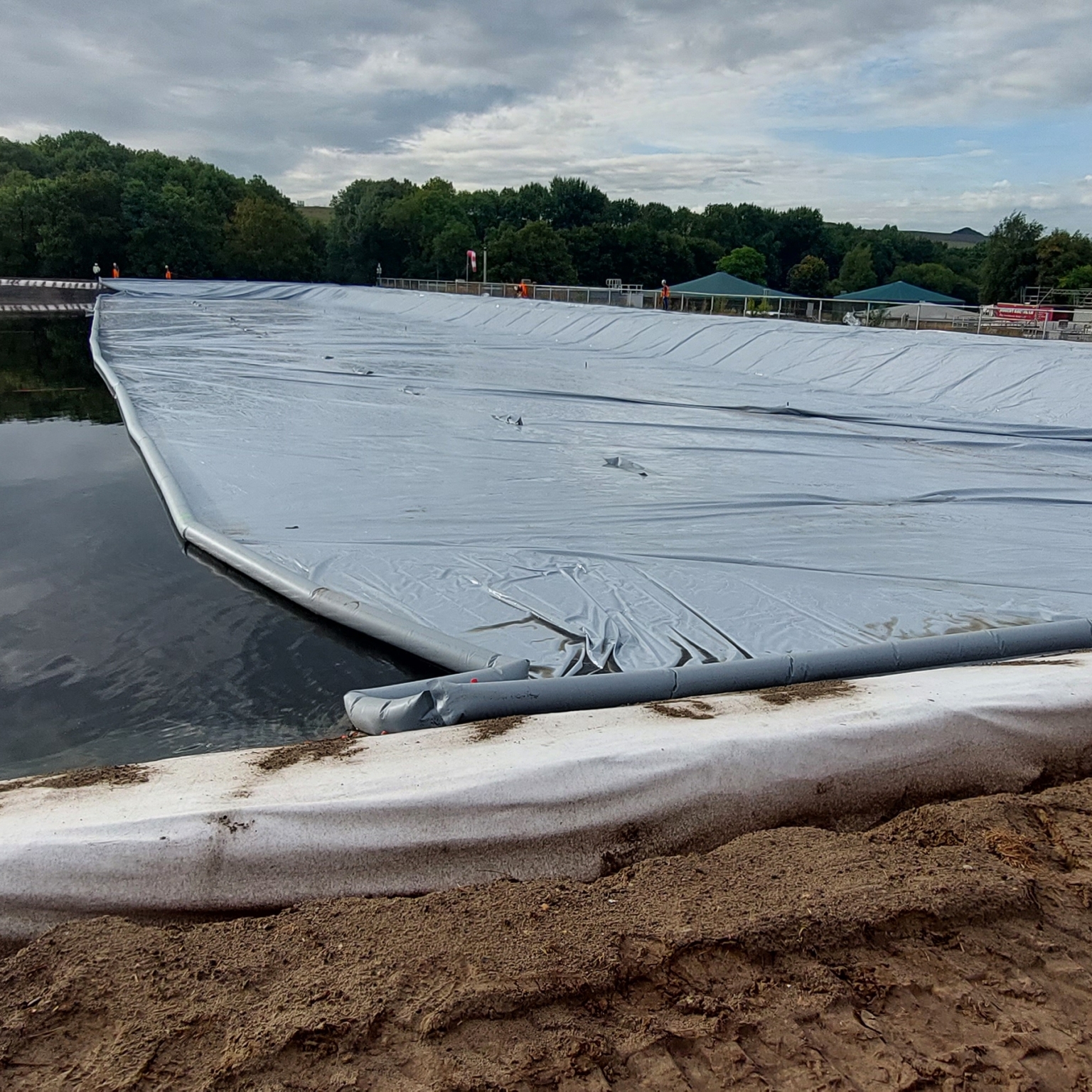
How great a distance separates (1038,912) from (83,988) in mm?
1937

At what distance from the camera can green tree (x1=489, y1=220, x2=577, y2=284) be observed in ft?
135

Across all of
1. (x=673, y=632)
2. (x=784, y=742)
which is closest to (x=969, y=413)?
(x=673, y=632)

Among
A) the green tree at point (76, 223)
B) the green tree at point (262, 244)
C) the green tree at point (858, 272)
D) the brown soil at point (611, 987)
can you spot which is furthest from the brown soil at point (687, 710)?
the green tree at point (858, 272)

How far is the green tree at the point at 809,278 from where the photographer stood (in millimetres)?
55906

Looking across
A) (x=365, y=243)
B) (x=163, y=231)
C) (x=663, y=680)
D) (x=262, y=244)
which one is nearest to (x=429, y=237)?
(x=365, y=243)

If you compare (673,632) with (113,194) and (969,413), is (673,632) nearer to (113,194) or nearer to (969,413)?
(969,413)

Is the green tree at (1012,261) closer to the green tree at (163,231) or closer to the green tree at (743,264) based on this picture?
the green tree at (743,264)

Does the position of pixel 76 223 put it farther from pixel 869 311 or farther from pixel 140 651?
pixel 140 651

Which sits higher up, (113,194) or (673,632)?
(113,194)

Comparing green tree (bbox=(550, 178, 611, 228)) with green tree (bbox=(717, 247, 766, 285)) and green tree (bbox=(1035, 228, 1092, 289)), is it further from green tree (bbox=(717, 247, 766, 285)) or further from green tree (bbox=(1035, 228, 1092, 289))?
green tree (bbox=(1035, 228, 1092, 289))

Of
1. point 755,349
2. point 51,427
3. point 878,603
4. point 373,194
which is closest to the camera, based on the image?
point 878,603

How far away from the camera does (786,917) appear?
165 cm

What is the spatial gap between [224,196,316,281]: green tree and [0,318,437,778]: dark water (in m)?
42.0

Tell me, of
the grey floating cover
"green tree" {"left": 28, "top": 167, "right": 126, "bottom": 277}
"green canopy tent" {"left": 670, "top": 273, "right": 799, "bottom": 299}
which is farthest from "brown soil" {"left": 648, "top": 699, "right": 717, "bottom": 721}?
"green tree" {"left": 28, "top": 167, "right": 126, "bottom": 277}
